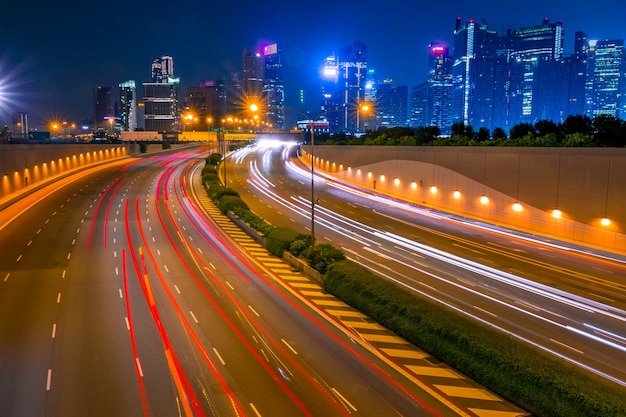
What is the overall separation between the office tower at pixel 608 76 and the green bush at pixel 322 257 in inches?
5836

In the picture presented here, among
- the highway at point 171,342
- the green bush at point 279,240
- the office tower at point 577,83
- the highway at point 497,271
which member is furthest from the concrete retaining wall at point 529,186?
the office tower at point 577,83

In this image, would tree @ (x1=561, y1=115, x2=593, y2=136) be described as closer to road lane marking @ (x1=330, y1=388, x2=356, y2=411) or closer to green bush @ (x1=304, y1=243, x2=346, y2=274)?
green bush @ (x1=304, y1=243, x2=346, y2=274)

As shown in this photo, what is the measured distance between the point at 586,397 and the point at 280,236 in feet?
77.7

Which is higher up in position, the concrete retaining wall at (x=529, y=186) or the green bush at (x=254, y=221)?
the concrete retaining wall at (x=529, y=186)

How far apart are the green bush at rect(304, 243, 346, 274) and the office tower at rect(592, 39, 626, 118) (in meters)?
148

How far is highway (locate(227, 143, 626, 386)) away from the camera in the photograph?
19719 millimetres

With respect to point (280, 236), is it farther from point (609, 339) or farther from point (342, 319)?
point (609, 339)

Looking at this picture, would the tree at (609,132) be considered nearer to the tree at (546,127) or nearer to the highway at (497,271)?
the tree at (546,127)

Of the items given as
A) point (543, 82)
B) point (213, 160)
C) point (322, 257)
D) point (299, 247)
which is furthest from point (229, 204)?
point (543, 82)

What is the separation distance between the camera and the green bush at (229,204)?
49.1 m

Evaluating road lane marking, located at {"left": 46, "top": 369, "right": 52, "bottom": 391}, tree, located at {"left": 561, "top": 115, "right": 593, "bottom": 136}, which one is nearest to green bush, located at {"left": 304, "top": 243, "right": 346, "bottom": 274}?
road lane marking, located at {"left": 46, "top": 369, "right": 52, "bottom": 391}

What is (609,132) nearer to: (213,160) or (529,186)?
(529,186)

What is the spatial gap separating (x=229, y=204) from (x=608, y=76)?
5907 inches

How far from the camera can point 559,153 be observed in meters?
38.2
